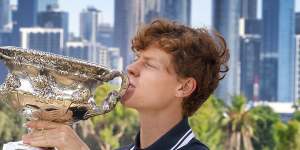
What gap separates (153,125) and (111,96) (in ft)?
0.24

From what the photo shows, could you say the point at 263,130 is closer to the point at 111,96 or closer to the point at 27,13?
the point at 111,96

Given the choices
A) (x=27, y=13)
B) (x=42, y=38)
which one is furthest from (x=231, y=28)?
(x=27, y=13)

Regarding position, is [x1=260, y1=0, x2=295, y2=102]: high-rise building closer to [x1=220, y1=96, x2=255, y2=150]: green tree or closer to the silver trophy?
[x1=220, y1=96, x2=255, y2=150]: green tree

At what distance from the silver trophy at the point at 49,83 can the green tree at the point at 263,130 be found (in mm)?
21085

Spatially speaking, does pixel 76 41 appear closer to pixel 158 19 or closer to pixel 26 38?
pixel 26 38

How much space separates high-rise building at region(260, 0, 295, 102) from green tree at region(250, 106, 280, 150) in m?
35.6

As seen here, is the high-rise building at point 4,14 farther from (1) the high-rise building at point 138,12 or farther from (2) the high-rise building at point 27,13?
(1) the high-rise building at point 138,12

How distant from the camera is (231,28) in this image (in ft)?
173

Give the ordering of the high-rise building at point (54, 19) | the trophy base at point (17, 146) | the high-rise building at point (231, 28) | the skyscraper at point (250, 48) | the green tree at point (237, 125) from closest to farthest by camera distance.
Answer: the trophy base at point (17, 146) → the green tree at point (237, 125) → the high-rise building at point (231, 28) → the high-rise building at point (54, 19) → the skyscraper at point (250, 48)

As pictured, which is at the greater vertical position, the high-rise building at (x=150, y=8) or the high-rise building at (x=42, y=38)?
the high-rise building at (x=150, y=8)

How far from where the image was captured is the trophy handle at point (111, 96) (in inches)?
40.4

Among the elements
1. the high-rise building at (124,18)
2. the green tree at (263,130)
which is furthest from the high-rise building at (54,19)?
the green tree at (263,130)

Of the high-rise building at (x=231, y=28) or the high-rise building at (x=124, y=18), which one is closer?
the high-rise building at (x=124, y=18)

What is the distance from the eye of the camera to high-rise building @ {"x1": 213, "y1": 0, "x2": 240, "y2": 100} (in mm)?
51250
